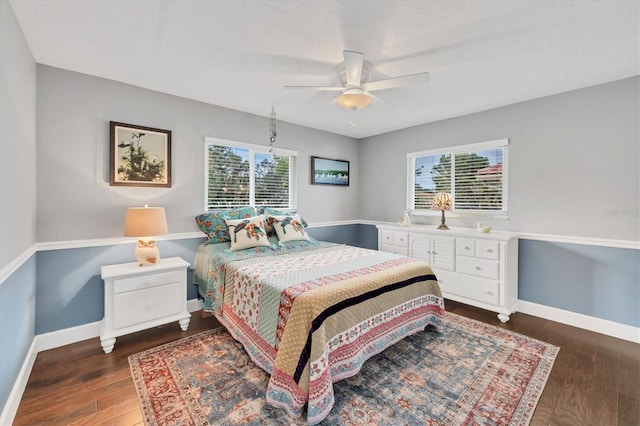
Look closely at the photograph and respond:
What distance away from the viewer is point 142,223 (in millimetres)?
2590

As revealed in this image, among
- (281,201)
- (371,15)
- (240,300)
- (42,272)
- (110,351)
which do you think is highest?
(371,15)

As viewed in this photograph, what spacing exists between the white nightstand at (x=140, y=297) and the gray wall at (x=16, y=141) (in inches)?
26.7

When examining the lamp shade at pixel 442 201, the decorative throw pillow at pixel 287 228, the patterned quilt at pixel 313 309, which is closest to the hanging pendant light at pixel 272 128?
the decorative throw pillow at pixel 287 228

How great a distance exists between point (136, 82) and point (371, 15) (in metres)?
2.45

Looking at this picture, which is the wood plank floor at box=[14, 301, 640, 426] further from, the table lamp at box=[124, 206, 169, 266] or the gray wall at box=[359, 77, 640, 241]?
the gray wall at box=[359, 77, 640, 241]

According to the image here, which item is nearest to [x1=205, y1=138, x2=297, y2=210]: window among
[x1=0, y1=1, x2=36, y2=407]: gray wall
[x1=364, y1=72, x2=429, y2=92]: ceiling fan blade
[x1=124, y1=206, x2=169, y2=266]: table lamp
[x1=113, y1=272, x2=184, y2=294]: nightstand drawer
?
[x1=124, y1=206, x2=169, y2=266]: table lamp

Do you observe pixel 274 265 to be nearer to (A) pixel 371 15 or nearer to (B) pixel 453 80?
(A) pixel 371 15

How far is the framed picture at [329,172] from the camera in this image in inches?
182

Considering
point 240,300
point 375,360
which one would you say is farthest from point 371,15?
point 375,360

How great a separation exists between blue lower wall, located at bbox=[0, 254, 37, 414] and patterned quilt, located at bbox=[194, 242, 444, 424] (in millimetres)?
1318

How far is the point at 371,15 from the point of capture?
1812 mm

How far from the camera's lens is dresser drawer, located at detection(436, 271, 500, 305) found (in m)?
3.18

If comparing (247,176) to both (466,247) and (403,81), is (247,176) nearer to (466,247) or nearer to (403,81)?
(403,81)

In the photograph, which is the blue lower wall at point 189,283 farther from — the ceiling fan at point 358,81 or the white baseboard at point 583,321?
the ceiling fan at point 358,81
